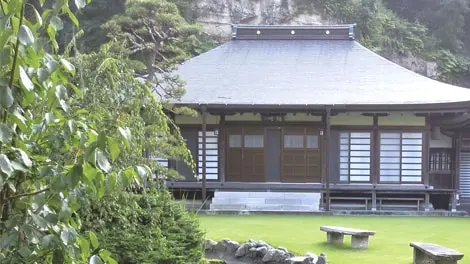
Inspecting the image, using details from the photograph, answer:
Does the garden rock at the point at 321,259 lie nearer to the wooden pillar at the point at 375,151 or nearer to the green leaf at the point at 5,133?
the green leaf at the point at 5,133

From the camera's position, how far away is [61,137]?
174 centimetres

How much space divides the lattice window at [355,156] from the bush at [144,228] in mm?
11392

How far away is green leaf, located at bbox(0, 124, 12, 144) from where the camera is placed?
1.53 meters

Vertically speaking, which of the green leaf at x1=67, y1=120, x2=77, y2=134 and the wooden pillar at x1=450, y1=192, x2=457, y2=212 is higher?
the green leaf at x1=67, y1=120, x2=77, y2=134

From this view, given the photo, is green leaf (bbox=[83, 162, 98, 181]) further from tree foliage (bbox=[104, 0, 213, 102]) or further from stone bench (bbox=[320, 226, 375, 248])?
tree foliage (bbox=[104, 0, 213, 102])

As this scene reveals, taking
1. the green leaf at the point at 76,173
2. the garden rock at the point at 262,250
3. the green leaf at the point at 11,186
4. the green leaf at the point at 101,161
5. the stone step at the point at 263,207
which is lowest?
the stone step at the point at 263,207

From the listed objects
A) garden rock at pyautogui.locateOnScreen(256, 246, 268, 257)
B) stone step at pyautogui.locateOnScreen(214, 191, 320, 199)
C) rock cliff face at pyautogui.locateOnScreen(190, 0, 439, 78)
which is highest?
rock cliff face at pyautogui.locateOnScreen(190, 0, 439, 78)

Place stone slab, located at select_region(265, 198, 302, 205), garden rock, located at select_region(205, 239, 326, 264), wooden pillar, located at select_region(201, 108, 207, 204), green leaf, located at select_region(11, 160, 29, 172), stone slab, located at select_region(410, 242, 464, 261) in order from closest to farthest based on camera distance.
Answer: green leaf, located at select_region(11, 160, 29, 172)
stone slab, located at select_region(410, 242, 464, 261)
garden rock, located at select_region(205, 239, 326, 264)
wooden pillar, located at select_region(201, 108, 207, 204)
stone slab, located at select_region(265, 198, 302, 205)

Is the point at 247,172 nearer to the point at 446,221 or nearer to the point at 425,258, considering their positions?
the point at 446,221

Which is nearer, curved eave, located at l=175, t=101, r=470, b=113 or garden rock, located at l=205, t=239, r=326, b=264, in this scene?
garden rock, located at l=205, t=239, r=326, b=264

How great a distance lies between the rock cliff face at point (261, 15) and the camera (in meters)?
30.1

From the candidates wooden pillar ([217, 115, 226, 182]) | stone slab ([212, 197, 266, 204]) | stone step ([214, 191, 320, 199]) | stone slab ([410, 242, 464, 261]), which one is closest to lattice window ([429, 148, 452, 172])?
stone step ([214, 191, 320, 199])

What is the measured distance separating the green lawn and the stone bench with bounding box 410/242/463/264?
356 mm

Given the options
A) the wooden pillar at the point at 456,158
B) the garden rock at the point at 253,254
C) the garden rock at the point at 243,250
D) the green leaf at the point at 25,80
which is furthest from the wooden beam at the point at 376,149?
the green leaf at the point at 25,80
